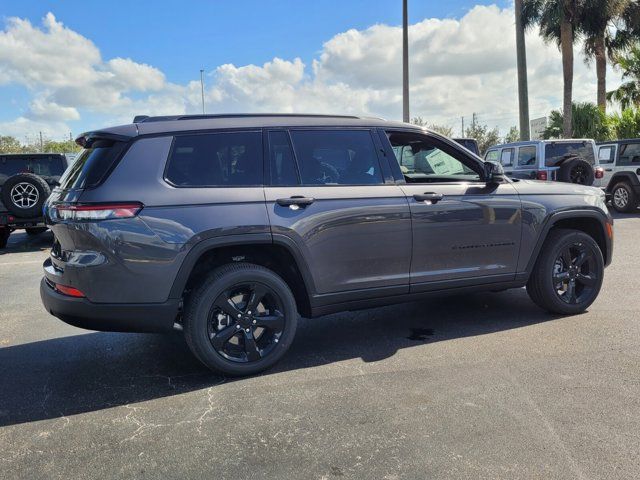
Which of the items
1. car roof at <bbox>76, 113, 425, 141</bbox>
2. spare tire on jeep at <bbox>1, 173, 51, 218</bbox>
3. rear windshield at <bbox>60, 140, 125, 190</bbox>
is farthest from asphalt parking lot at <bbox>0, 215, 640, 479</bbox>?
spare tire on jeep at <bbox>1, 173, 51, 218</bbox>

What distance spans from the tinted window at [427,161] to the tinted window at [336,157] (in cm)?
35

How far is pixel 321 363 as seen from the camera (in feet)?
14.0

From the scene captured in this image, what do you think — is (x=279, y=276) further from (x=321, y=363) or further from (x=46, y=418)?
(x=46, y=418)

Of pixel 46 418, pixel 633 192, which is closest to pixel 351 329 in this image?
pixel 46 418

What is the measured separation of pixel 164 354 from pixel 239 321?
3.20 ft

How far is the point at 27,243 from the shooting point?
12195 millimetres

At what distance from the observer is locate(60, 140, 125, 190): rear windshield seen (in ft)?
12.1

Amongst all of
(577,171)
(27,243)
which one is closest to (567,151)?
(577,171)

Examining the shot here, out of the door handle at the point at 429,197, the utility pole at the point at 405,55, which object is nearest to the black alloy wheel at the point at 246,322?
the door handle at the point at 429,197

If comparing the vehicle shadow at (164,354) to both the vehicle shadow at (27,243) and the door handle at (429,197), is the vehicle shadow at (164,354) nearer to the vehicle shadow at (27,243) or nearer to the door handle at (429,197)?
the door handle at (429,197)

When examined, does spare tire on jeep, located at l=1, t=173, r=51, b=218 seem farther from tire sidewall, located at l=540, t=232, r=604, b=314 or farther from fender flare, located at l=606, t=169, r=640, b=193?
fender flare, located at l=606, t=169, r=640, b=193

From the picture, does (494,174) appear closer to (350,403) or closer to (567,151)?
(350,403)

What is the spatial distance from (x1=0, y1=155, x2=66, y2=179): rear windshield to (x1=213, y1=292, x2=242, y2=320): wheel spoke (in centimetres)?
911

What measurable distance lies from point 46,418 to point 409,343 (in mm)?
2734
